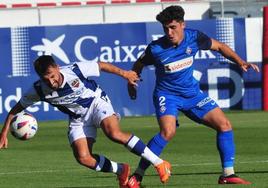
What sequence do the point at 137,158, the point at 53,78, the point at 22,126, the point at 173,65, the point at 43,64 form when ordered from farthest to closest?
1. the point at 137,158
2. the point at 173,65
3. the point at 22,126
4. the point at 53,78
5. the point at 43,64

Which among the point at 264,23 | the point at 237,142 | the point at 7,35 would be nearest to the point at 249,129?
the point at 237,142

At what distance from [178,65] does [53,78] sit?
5.40ft

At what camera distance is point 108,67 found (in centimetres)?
1234

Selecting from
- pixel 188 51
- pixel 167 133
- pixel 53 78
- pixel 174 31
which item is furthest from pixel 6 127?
pixel 188 51

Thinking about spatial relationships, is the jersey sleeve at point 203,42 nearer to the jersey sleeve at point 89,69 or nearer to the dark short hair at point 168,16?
the dark short hair at point 168,16

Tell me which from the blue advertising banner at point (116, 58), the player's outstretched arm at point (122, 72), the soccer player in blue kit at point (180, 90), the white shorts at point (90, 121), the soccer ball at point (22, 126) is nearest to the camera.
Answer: the player's outstretched arm at point (122, 72)

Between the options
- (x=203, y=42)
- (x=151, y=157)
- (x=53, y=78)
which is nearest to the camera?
(x=53, y=78)

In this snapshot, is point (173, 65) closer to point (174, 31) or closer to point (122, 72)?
point (174, 31)

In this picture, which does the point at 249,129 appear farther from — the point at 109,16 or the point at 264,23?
the point at 109,16

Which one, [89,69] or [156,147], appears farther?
[156,147]

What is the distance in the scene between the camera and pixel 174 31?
1270 centimetres

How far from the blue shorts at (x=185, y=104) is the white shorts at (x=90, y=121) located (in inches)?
28.0

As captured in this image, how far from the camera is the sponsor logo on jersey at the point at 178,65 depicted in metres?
12.8

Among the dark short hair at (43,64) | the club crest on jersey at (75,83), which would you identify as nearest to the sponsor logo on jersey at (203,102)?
the club crest on jersey at (75,83)
